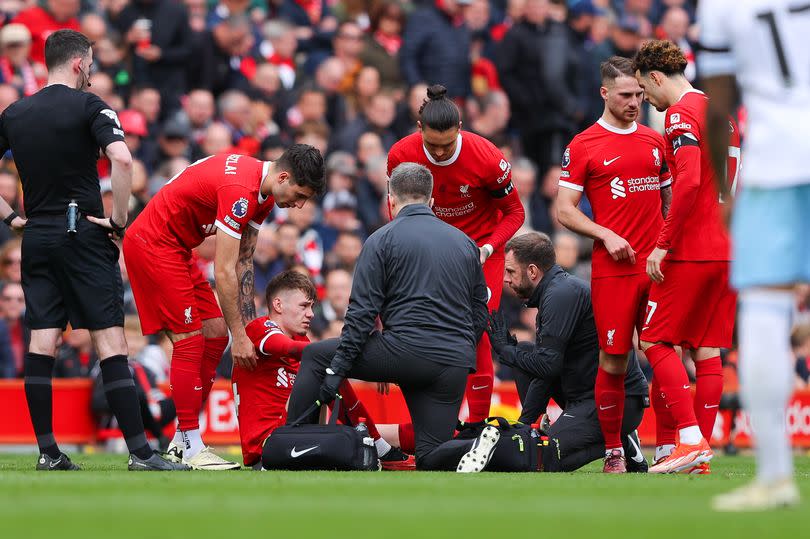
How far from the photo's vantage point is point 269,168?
9.42 m

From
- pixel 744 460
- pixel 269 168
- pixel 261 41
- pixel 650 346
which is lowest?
pixel 744 460

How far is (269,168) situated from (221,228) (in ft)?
1.69

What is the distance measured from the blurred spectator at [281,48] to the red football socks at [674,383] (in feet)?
31.3

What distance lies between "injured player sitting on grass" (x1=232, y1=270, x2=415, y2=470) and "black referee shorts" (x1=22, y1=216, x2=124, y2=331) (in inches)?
40.4

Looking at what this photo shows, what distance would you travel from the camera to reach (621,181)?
9797 millimetres

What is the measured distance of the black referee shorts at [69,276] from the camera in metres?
8.85

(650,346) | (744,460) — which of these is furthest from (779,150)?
(744,460)

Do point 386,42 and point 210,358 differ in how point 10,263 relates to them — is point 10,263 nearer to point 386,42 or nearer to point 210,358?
point 210,358

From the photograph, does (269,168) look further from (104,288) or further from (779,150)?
(779,150)

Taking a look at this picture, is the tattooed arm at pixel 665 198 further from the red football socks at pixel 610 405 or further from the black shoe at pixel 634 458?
the black shoe at pixel 634 458

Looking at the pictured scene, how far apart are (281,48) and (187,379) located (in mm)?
9131

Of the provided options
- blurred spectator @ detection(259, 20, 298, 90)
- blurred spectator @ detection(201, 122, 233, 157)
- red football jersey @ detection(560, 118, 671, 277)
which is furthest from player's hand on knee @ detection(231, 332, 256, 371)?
blurred spectator @ detection(259, 20, 298, 90)

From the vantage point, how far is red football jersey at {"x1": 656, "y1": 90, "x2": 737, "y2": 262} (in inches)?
353

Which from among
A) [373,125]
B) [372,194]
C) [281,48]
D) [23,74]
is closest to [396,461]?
[23,74]
